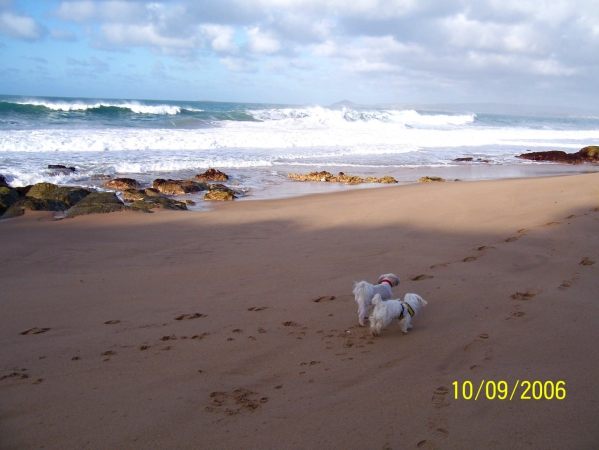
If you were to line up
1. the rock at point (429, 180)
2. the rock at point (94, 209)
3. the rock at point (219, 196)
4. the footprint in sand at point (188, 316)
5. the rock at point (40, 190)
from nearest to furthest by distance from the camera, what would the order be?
1. the footprint in sand at point (188, 316)
2. the rock at point (94, 209)
3. the rock at point (40, 190)
4. the rock at point (219, 196)
5. the rock at point (429, 180)

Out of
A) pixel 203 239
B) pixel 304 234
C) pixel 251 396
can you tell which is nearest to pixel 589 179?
pixel 304 234

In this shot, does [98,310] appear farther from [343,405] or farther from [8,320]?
[343,405]

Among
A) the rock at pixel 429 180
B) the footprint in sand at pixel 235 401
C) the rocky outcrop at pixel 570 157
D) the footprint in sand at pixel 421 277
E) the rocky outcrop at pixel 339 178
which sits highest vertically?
the rocky outcrop at pixel 570 157

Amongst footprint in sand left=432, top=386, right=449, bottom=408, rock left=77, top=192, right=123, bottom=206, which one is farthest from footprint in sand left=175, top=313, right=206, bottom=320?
rock left=77, top=192, right=123, bottom=206

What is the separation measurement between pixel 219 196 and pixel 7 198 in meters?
4.41

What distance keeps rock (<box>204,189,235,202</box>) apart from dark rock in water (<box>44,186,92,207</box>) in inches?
110

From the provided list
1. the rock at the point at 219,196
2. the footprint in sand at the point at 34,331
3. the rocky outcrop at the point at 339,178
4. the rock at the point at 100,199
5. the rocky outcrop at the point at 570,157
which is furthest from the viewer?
the rocky outcrop at the point at 570,157

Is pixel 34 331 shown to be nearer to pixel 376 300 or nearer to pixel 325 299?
pixel 325 299

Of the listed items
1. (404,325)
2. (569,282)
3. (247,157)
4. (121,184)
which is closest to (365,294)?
(404,325)

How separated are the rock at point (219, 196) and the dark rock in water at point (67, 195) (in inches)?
110

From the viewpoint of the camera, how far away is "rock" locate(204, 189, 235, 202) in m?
11.1

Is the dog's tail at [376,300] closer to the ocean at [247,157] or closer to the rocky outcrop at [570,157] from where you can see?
the ocean at [247,157]

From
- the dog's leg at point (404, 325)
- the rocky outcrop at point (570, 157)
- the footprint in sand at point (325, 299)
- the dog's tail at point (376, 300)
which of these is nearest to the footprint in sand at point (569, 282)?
the dog's leg at point (404, 325)

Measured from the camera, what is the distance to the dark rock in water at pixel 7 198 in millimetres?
9016
